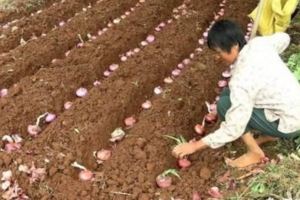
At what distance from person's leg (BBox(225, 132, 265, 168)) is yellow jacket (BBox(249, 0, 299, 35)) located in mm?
1224

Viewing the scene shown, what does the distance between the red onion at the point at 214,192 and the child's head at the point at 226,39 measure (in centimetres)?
78

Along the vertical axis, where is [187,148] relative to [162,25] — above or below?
above

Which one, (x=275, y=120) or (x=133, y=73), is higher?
(x=275, y=120)

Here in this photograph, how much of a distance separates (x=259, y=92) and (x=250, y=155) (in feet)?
1.66

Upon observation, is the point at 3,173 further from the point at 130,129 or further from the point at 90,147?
Answer: the point at 130,129

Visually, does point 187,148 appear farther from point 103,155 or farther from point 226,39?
point 226,39

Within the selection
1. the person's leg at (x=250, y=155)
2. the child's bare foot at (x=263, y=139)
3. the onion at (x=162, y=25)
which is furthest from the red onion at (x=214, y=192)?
the onion at (x=162, y=25)

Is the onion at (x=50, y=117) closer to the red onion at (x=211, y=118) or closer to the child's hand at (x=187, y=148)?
the child's hand at (x=187, y=148)

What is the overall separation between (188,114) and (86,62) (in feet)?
3.47

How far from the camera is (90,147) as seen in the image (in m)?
3.58

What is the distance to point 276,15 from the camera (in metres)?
4.12

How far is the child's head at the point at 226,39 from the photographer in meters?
2.95

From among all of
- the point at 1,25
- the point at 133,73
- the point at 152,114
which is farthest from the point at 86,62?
the point at 1,25

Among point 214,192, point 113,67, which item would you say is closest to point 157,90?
point 113,67
